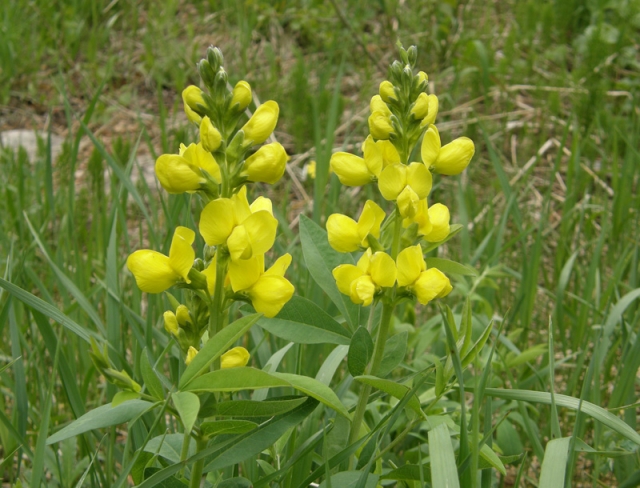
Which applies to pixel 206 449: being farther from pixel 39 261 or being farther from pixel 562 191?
pixel 562 191

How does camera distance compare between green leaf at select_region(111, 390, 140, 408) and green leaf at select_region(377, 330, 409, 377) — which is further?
green leaf at select_region(377, 330, 409, 377)

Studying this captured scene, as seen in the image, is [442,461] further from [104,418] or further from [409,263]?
[104,418]

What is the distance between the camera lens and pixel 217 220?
895mm

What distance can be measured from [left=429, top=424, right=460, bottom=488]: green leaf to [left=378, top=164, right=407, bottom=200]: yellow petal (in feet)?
1.14

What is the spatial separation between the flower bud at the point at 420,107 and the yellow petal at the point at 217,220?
1.10 ft

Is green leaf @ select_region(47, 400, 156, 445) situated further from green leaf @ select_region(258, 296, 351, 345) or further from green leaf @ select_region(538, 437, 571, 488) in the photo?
green leaf @ select_region(538, 437, 571, 488)

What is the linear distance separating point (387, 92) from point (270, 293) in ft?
1.25

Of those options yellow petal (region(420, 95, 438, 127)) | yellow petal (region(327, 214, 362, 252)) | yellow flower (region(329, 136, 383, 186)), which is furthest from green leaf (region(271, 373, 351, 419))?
yellow petal (region(420, 95, 438, 127))

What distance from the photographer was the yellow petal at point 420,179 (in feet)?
3.39

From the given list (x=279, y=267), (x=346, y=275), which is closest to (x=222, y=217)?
(x=279, y=267)

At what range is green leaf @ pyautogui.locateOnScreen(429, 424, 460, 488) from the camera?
931mm

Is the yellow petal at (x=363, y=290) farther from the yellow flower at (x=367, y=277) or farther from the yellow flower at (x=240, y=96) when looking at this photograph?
the yellow flower at (x=240, y=96)

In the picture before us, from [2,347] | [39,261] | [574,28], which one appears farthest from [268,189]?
[574,28]

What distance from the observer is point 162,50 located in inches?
170
